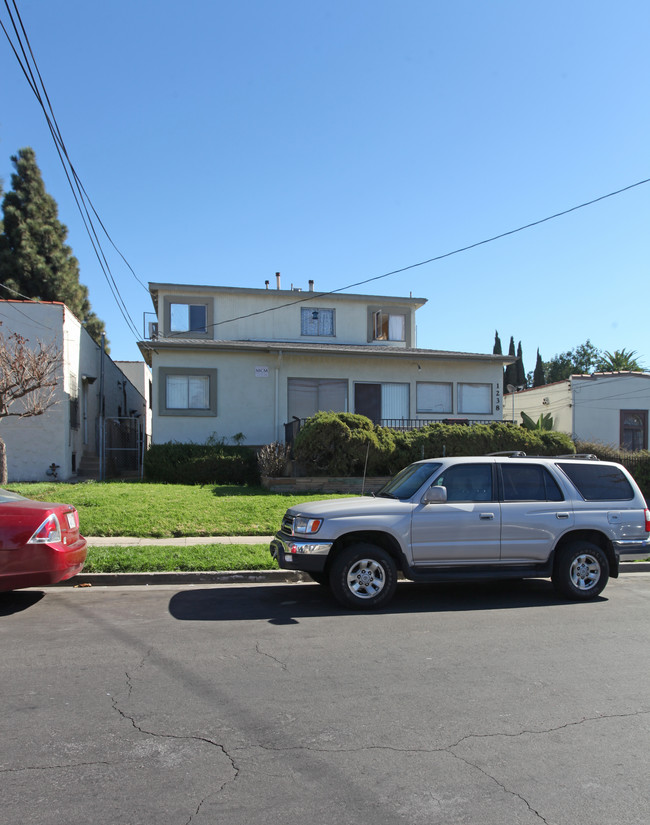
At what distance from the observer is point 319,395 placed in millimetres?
21578

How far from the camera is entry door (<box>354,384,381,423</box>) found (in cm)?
2181

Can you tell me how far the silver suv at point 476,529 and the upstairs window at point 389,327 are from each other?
1594 centimetres

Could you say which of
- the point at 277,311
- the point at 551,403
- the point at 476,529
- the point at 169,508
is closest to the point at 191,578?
the point at 476,529

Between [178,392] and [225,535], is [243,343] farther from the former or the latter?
[225,535]

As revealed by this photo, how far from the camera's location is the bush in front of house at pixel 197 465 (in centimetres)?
1822

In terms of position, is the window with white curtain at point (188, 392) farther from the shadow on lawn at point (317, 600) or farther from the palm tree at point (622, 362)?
the palm tree at point (622, 362)

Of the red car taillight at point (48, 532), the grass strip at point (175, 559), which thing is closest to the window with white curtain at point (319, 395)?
the grass strip at point (175, 559)

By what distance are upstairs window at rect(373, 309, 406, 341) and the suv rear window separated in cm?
1610

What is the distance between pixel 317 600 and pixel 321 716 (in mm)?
3486

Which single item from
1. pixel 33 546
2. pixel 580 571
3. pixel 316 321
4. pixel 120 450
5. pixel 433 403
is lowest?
pixel 580 571

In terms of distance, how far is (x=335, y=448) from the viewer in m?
16.6

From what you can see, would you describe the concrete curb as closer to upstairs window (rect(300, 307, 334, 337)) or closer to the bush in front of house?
the bush in front of house

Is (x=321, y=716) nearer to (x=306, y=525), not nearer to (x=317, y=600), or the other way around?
(x=306, y=525)

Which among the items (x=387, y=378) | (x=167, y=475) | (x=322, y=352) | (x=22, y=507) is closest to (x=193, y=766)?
(x=22, y=507)
